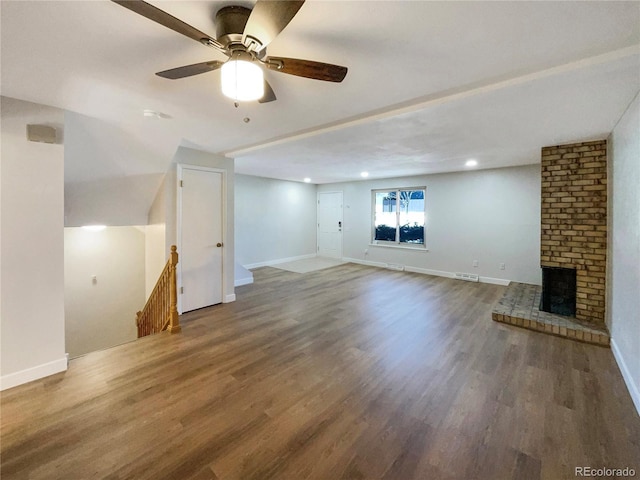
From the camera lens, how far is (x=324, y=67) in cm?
146

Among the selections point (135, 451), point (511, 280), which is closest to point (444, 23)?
point (135, 451)

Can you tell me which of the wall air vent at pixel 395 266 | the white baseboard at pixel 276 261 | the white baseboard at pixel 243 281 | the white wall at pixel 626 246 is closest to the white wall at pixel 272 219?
the white baseboard at pixel 276 261

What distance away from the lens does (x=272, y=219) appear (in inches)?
289

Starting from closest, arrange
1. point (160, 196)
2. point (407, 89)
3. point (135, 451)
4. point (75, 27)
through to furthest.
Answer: point (75, 27)
point (135, 451)
point (407, 89)
point (160, 196)

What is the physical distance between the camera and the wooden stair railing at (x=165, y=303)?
3.30 m

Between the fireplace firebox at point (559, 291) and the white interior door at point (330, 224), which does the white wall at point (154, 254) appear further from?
the fireplace firebox at point (559, 291)

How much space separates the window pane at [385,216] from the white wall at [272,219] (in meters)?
2.13

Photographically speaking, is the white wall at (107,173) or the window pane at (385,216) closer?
the white wall at (107,173)

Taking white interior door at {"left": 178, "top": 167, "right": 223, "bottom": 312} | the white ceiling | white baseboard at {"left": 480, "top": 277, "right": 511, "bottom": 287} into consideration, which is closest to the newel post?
white interior door at {"left": 178, "top": 167, "right": 223, "bottom": 312}

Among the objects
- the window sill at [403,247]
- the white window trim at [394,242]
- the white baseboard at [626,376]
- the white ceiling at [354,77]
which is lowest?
the white baseboard at [626,376]

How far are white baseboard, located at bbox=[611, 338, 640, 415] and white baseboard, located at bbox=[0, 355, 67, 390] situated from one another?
4.66m

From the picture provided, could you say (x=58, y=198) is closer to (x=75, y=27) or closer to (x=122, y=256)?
(x=75, y=27)

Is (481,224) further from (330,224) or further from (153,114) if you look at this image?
(153,114)

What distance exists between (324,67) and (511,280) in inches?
224
